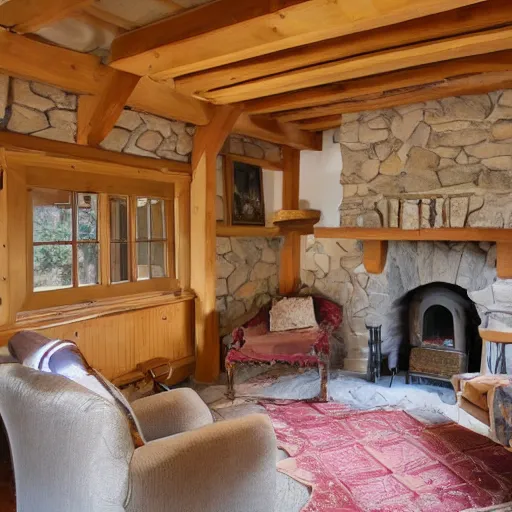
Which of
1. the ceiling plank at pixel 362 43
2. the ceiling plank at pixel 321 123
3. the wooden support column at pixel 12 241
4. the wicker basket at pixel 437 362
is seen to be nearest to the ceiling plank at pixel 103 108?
the ceiling plank at pixel 362 43

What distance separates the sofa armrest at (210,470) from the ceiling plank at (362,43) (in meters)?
1.81

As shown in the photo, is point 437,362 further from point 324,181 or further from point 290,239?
point 324,181

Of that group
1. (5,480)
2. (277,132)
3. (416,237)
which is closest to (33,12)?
(5,480)

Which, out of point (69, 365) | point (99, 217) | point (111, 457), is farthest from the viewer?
point (99, 217)

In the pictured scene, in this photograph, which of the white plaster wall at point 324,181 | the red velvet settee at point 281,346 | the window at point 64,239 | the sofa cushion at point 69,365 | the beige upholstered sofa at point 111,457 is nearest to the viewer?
the beige upholstered sofa at point 111,457

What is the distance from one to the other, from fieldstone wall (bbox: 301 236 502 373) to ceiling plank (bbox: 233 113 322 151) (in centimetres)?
88

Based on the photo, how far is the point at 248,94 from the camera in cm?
314

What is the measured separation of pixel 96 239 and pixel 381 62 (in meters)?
2.06

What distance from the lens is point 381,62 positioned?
102 inches

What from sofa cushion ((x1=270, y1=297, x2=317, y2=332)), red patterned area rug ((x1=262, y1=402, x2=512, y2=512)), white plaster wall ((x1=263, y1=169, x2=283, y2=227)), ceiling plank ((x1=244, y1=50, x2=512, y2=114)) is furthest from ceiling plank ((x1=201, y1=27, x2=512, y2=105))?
red patterned area rug ((x1=262, y1=402, x2=512, y2=512))

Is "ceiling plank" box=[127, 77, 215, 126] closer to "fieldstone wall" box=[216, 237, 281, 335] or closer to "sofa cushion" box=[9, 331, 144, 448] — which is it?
"fieldstone wall" box=[216, 237, 281, 335]

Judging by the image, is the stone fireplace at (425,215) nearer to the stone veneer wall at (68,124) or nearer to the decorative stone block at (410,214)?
the decorative stone block at (410,214)

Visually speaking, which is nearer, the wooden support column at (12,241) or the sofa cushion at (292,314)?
the wooden support column at (12,241)

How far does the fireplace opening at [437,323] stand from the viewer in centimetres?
397
